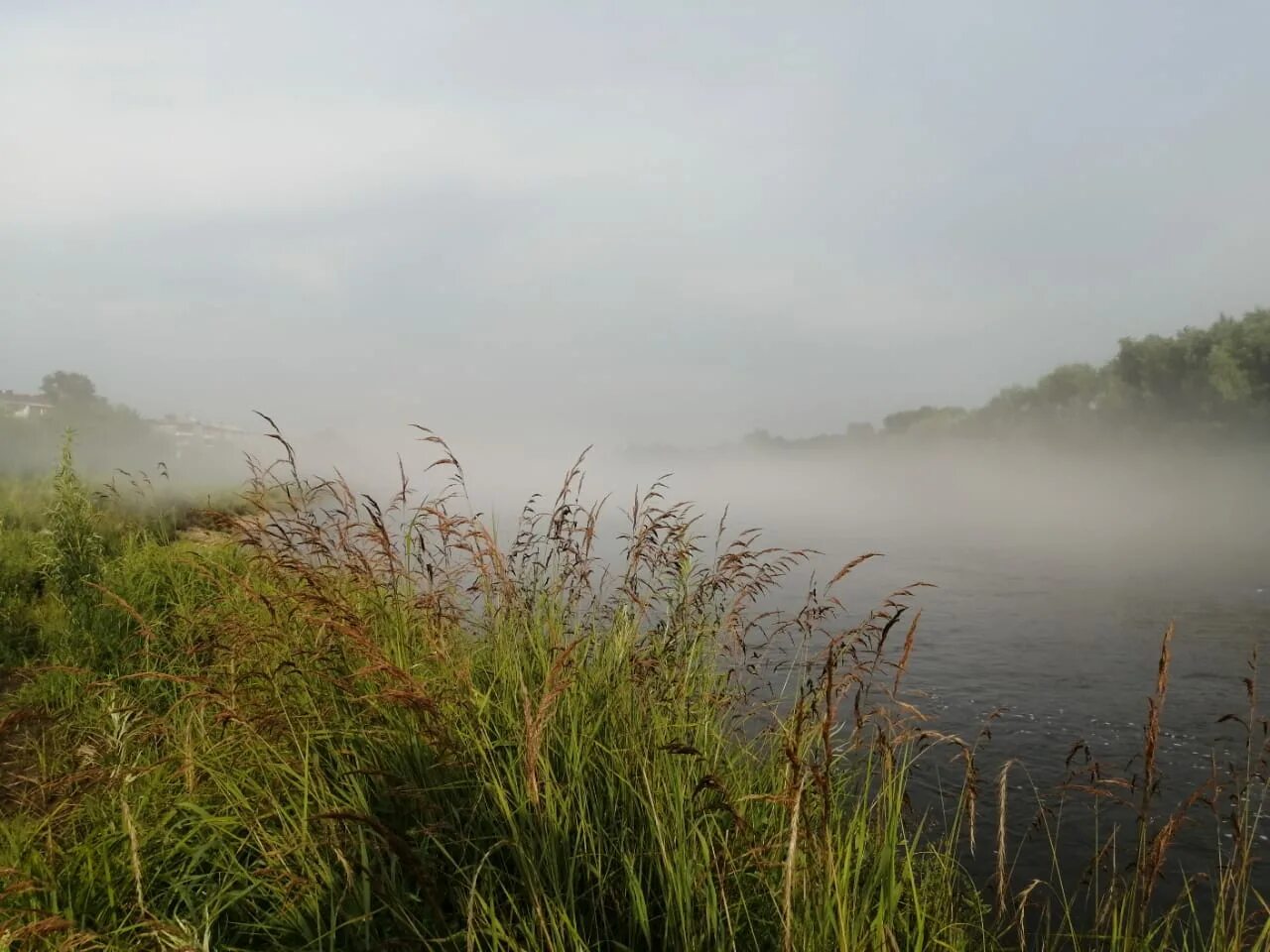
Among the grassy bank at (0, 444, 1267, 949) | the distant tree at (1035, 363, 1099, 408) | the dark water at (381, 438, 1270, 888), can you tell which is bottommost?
the dark water at (381, 438, 1270, 888)

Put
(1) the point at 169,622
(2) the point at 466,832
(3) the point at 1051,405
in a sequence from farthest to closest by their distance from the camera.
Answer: (3) the point at 1051,405 < (1) the point at 169,622 < (2) the point at 466,832

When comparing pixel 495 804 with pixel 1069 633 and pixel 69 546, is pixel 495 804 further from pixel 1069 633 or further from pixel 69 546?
pixel 1069 633

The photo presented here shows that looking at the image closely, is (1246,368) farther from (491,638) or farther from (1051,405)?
(491,638)

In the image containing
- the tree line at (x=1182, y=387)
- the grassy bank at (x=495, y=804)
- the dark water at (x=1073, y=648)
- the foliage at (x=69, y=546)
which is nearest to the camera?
the grassy bank at (x=495, y=804)

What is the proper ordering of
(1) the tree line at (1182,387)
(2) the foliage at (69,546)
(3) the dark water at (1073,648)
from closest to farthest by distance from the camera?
(3) the dark water at (1073,648)
(2) the foliage at (69,546)
(1) the tree line at (1182,387)

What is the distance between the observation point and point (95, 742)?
5.30 metres

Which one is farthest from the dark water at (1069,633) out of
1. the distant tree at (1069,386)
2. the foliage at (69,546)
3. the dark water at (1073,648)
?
the distant tree at (1069,386)

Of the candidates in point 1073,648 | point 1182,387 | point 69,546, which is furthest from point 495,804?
point 1182,387

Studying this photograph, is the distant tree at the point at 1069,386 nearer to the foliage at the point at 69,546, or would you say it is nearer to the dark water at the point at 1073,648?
the dark water at the point at 1073,648

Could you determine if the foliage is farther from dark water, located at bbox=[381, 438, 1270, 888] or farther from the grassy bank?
dark water, located at bbox=[381, 438, 1270, 888]

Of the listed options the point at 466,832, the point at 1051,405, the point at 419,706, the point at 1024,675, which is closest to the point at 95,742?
the point at 466,832

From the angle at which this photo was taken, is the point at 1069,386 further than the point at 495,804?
Yes

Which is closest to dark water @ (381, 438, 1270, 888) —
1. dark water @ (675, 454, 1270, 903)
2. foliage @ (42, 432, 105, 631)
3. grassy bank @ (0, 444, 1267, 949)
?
dark water @ (675, 454, 1270, 903)

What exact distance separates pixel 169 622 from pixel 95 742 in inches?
120
